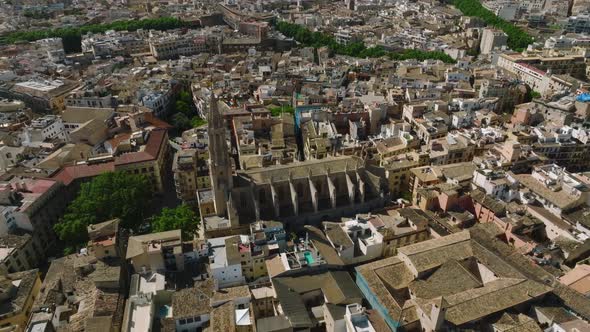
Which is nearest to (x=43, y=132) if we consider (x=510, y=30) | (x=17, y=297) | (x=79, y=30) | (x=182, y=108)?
(x=182, y=108)

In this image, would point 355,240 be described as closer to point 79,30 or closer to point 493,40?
point 493,40

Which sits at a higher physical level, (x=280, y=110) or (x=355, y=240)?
(x=280, y=110)

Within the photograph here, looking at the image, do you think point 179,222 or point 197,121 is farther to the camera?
point 197,121

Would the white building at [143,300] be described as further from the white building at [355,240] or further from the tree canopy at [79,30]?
the tree canopy at [79,30]

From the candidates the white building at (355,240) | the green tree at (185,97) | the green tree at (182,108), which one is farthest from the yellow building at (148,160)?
the white building at (355,240)

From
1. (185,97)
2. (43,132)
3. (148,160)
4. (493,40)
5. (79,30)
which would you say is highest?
(79,30)

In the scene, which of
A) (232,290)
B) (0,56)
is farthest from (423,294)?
(0,56)

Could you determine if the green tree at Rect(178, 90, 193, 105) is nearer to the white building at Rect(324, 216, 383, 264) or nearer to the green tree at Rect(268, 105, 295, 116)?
the green tree at Rect(268, 105, 295, 116)
